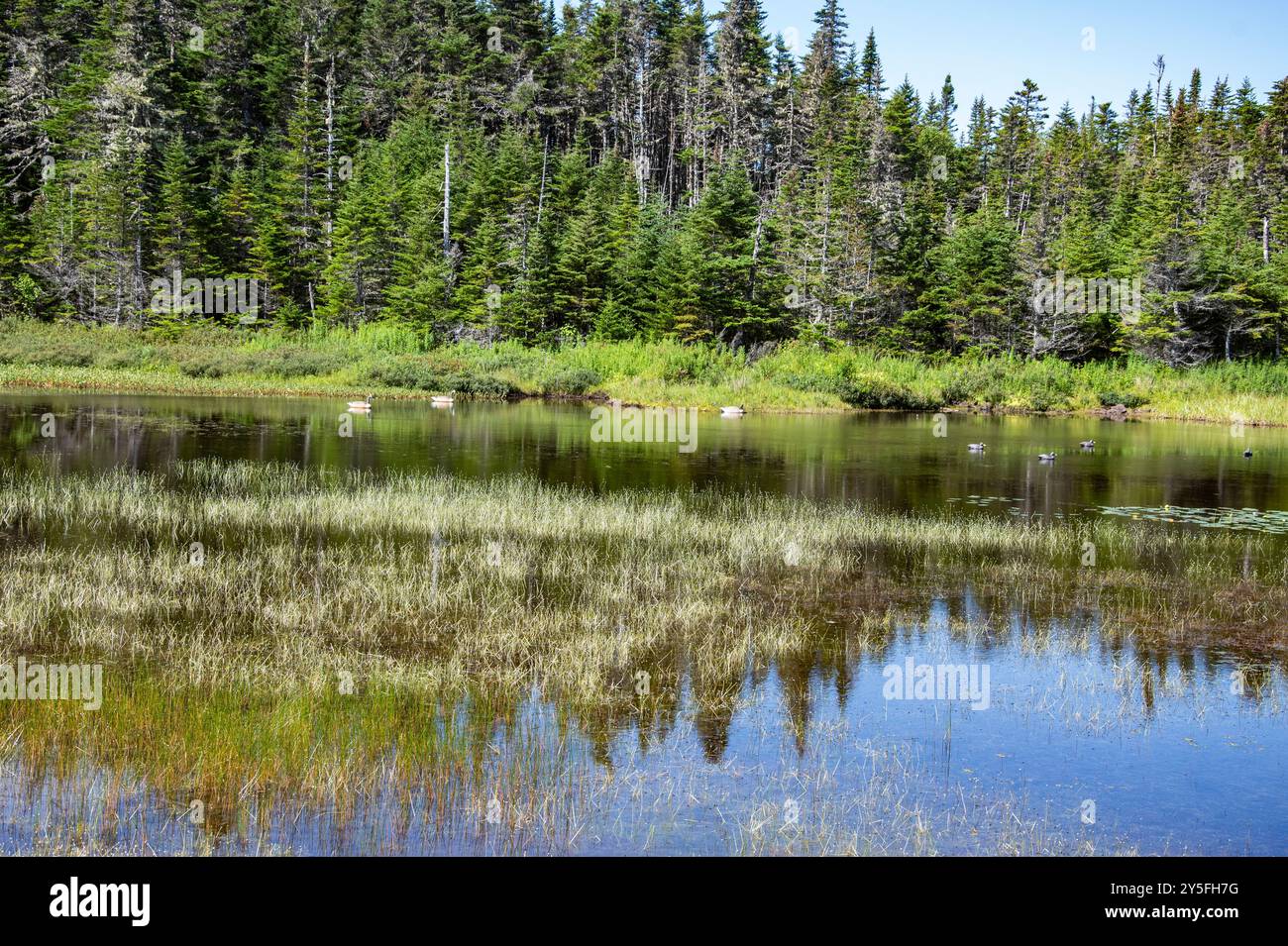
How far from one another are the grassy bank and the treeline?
305 centimetres

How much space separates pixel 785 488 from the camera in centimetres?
2298

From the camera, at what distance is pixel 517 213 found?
208 feet

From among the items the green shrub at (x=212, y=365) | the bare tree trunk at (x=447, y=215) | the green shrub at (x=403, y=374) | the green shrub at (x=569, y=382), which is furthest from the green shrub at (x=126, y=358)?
the green shrub at (x=569, y=382)

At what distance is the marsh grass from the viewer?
7215 millimetres

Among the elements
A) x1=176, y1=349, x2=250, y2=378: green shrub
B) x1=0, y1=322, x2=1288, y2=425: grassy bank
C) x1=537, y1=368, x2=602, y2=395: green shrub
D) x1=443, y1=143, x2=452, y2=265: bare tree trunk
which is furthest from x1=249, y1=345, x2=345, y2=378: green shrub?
x1=537, y1=368, x2=602, y2=395: green shrub

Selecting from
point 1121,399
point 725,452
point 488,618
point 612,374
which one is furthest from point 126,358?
point 1121,399

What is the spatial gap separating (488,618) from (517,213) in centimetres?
5492

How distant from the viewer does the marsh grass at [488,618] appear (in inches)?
284

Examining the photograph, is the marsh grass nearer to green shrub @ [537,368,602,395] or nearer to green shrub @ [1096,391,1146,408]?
green shrub @ [537,368,602,395]

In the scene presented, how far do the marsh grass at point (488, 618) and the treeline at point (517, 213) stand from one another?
42696 millimetres

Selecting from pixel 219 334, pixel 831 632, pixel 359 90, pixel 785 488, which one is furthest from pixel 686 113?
pixel 831 632

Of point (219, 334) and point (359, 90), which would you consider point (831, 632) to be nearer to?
point (219, 334)

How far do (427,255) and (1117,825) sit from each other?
59450 mm

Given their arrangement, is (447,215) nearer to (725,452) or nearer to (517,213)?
(517,213)
